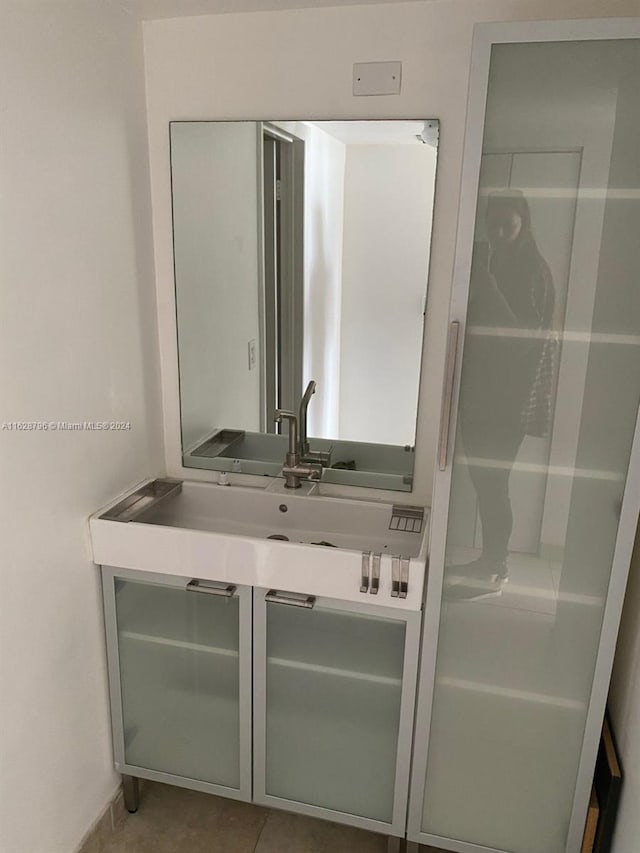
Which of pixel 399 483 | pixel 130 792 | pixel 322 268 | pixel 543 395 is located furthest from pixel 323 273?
pixel 130 792

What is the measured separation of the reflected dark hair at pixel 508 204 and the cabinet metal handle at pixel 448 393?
9.7 inches

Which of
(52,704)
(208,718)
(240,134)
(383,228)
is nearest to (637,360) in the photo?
(383,228)

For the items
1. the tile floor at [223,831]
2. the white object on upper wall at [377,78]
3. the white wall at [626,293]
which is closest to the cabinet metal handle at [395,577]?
the white wall at [626,293]

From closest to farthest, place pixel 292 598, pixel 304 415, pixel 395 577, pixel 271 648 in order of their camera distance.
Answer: pixel 395 577
pixel 292 598
pixel 271 648
pixel 304 415

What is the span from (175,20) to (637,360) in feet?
5.06

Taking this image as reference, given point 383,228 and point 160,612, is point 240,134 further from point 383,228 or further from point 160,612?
point 160,612

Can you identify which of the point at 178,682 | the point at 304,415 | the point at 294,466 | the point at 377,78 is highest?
the point at 377,78

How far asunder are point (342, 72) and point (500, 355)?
2.99 feet

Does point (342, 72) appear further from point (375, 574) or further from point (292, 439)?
point (375, 574)

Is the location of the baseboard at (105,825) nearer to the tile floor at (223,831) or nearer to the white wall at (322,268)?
the tile floor at (223,831)

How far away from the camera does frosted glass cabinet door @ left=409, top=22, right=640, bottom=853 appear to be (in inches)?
52.6

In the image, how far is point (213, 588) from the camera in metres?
1.76

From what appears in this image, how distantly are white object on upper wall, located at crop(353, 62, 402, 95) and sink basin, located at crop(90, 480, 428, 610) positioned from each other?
1146mm

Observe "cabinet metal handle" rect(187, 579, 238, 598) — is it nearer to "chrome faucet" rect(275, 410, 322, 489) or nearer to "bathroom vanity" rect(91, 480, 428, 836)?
"bathroom vanity" rect(91, 480, 428, 836)
